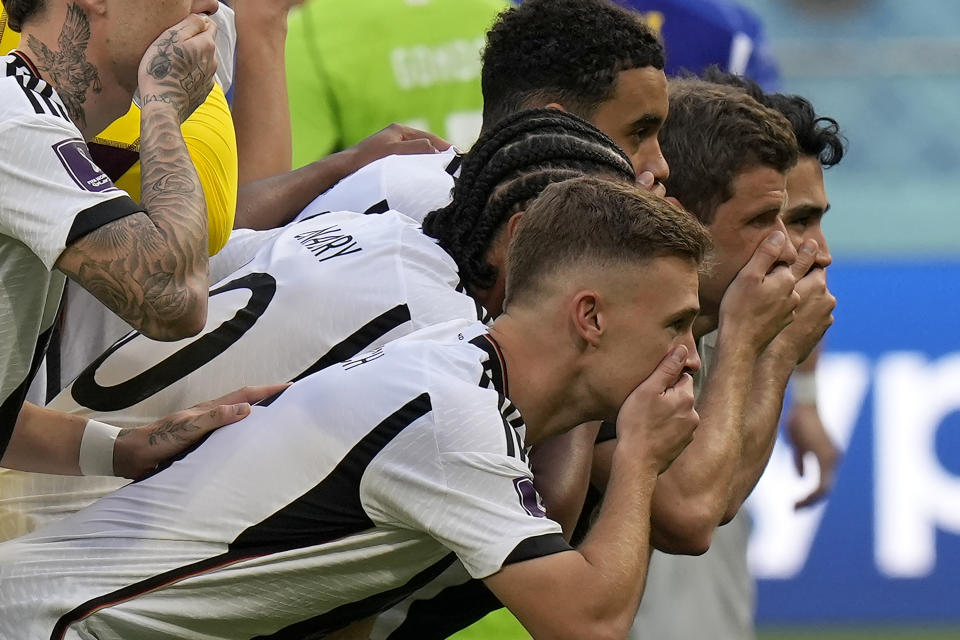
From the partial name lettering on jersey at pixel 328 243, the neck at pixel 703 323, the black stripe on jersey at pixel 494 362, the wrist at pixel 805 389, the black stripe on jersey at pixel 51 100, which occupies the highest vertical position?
the black stripe on jersey at pixel 51 100

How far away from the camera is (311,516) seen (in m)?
2.67

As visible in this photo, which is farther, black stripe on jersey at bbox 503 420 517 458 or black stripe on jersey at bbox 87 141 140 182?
black stripe on jersey at bbox 87 141 140 182

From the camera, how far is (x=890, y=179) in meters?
10.2

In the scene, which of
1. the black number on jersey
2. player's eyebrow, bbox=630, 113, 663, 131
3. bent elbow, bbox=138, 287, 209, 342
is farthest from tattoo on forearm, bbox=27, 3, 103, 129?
player's eyebrow, bbox=630, 113, 663, 131

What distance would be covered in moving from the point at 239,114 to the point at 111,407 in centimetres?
121

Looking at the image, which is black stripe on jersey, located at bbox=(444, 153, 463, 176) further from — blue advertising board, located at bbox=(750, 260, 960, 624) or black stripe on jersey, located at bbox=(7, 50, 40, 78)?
blue advertising board, located at bbox=(750, 260, 960, 624)

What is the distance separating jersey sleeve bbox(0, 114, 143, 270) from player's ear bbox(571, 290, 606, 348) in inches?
30.6

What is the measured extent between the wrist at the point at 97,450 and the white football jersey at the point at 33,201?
335 mm

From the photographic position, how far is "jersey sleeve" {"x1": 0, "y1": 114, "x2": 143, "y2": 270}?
100 inches

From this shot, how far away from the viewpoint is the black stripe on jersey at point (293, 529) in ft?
8.71

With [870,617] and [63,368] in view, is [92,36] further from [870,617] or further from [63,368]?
[870,617]

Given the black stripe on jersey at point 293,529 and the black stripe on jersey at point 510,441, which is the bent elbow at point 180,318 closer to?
the black stripe on jersey at point 293,529

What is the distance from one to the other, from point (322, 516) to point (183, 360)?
0.63m

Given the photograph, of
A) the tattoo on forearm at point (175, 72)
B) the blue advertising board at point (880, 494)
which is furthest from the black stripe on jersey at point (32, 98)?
the blue advertising board at point (880, 494)
